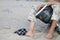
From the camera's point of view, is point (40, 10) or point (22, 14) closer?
point (40, 10)

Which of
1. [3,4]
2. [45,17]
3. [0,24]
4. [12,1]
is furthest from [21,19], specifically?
[12,1]

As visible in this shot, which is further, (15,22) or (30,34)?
(15,22)

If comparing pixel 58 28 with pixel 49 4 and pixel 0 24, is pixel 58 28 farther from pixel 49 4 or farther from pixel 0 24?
pixel 0 24

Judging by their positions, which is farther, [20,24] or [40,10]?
[20,24]

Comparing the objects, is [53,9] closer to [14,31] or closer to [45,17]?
[45,17]

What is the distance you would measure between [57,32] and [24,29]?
356 mm

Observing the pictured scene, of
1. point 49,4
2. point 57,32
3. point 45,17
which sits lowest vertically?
point 57,32

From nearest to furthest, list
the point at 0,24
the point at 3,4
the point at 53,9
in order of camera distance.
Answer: the point at 53,9 → the point at 0,24 → the point at 3,4

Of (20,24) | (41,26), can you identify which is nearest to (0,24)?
(20,24)

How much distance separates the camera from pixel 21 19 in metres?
2.12

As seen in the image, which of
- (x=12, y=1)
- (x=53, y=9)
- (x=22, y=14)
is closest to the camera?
(x=53, y=9)

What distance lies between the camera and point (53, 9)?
5.64 ft

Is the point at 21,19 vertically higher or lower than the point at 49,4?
lower

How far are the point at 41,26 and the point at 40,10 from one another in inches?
9.3
